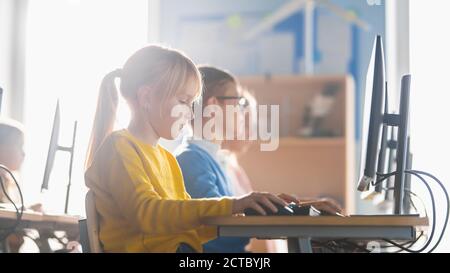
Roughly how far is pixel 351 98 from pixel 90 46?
190cm

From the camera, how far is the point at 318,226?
1.19 meters

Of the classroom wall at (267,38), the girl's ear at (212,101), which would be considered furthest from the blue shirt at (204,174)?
the classroom wall at (267,38)

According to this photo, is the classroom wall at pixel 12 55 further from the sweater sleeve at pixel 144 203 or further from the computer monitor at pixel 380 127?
the computer monitor at pixel 380 127

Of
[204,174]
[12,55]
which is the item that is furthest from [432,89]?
[12,55]

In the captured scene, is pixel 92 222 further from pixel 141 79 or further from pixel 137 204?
pixel 141 79

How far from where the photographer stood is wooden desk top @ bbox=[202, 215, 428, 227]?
1.17m

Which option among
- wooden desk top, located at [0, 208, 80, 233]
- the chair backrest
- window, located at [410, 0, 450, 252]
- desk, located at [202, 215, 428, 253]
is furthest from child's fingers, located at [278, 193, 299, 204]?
window, located at [410, 0, 450, 252]

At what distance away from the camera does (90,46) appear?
2.48 m

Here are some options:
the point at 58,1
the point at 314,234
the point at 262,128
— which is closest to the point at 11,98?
the point at 58,1

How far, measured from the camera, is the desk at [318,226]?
3.83 ft

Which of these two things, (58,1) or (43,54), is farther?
(43,54)

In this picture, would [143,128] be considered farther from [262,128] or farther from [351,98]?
[351,98]
